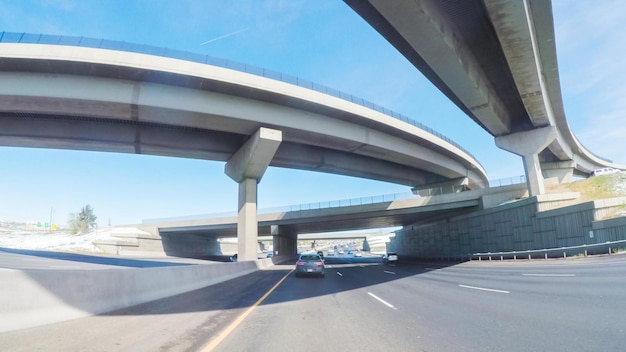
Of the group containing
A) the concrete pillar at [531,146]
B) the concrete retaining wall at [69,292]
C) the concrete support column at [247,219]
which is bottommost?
the concrete retaining wall at [69,292]

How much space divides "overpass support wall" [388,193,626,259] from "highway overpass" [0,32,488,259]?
9.65m

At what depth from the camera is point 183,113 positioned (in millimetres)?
22609

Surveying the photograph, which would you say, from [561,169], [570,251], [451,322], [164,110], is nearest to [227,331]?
[451,322]

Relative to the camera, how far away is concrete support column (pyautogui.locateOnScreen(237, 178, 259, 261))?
29.8m

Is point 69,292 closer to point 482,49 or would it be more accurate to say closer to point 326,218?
point 482,49

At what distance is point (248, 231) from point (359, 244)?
6165 inches

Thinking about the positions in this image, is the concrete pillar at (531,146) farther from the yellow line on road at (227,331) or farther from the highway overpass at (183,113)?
the yellow line on road at (227,331)

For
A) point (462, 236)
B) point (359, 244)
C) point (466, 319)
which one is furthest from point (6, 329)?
point (359, 244)

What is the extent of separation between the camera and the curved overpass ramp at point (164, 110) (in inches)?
770

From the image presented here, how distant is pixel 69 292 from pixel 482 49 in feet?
61.0

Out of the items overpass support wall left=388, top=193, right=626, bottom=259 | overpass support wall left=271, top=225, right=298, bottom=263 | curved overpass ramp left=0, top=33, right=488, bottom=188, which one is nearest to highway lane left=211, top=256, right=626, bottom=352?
curved overpass ramp left=0, top=33, right=488, bottom=188

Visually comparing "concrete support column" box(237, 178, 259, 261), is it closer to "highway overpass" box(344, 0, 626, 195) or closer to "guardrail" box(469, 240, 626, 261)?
"highway overpass" box(344, 0, 626, 195)

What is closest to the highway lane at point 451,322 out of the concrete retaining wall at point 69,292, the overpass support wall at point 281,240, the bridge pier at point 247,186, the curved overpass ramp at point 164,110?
the concrete retaining wall at point 69,292

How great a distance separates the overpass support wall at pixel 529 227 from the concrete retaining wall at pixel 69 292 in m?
25.7
